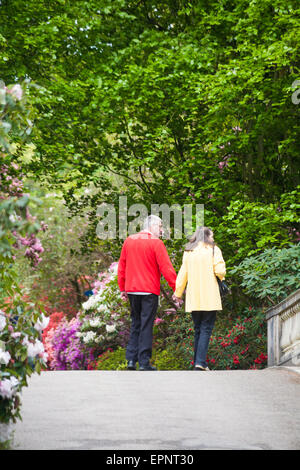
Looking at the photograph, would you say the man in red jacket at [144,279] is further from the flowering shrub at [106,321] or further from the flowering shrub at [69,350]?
the flowering shrub at [69,350]

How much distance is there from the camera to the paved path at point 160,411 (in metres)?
5.15

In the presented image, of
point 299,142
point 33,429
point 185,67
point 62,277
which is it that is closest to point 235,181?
point 299,142

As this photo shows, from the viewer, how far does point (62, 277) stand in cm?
2658

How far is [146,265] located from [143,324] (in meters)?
0.75

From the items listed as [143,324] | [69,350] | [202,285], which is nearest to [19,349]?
[143,324]

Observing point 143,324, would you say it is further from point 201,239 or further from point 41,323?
point 41,323

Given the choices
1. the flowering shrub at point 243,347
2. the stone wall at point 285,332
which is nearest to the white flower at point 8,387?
the stone wall at point 285,332

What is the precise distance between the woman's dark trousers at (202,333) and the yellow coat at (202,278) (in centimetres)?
17

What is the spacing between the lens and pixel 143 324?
9539 millimetres

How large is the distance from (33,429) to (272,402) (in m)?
2.42

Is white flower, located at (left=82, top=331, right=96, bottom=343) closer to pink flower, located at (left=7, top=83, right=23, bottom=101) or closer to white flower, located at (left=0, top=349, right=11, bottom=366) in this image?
white flower, located at (left=0, top=349, right=11, bottom=366)

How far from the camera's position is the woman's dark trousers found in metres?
9.63

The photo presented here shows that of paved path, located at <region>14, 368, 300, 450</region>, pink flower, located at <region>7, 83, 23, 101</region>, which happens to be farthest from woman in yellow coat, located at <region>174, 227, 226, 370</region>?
pink flower, located at <region>7, 83, 23, 101</region>

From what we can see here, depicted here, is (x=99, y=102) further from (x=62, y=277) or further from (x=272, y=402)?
(x=62, y=277)
